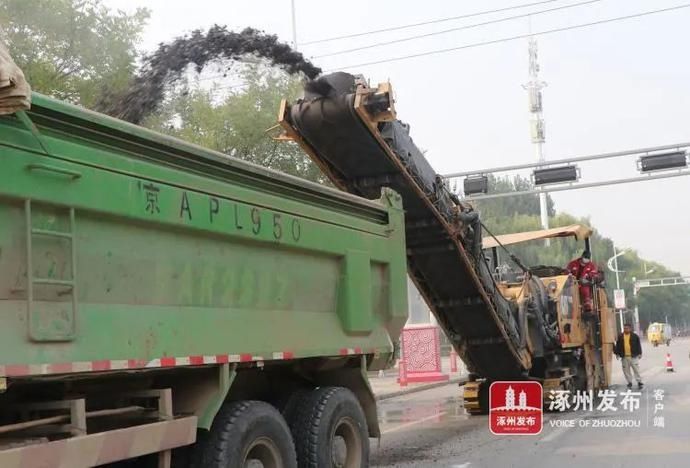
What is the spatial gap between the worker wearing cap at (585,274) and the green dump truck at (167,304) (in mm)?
8557

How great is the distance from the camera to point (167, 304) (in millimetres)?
4871

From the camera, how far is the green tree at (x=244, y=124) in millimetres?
14711

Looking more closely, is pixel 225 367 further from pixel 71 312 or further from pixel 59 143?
pixel 59 143

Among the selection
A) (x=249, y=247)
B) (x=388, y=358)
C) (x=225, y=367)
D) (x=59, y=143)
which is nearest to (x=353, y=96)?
(x=388, y=358)

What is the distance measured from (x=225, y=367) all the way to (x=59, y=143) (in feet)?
6.10

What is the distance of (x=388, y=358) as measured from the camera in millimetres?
7668

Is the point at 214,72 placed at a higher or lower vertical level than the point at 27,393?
higher

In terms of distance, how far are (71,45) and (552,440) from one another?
9.10 meters

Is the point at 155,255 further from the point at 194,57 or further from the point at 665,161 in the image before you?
the point at 665,161

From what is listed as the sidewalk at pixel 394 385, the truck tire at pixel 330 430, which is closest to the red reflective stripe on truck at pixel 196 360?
the truck tire at pixel 330 430

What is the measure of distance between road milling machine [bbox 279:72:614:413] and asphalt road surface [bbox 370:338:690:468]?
93 centimetres

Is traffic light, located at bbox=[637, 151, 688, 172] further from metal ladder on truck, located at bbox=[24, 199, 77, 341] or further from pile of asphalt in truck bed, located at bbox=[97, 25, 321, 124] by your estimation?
metal ladder on truck, located at bbox=[24, 199, 77, 341]

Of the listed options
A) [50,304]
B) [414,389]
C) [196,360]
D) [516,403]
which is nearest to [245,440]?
[196,360]

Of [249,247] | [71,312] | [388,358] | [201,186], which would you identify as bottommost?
[388,358]
